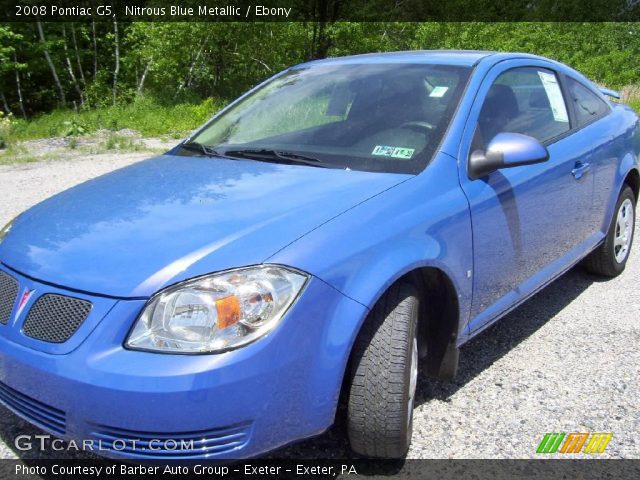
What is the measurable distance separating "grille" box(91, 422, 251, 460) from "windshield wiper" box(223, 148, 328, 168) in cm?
128

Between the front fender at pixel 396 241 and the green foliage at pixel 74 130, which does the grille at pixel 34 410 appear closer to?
the front fender at pixel 396 241

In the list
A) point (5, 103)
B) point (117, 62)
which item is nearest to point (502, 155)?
point (117, 62)

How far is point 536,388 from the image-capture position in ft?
9.77

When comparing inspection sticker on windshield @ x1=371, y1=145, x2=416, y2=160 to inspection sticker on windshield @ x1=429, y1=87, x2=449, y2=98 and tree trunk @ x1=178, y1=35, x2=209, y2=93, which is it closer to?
inspection sticker on windshield @ x1=429, y1=87, x2=449, y2=98

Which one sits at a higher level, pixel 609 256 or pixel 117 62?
pixel 609 256

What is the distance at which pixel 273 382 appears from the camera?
1.90m

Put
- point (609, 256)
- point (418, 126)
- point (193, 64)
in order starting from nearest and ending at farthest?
1. point (418, 126)
2. point (609, 256)
3. point (193, 64)

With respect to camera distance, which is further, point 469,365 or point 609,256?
point 609,256

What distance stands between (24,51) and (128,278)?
A: 25543 millimetres

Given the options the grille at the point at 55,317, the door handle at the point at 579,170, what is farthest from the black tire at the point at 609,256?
the grille at the point at 55,317

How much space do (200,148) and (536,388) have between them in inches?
82.5

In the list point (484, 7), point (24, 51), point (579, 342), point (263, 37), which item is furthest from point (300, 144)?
point (484, 7)

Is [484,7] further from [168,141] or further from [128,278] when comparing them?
[128,278]

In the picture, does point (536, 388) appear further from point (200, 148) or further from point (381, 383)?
point (200, 148)
